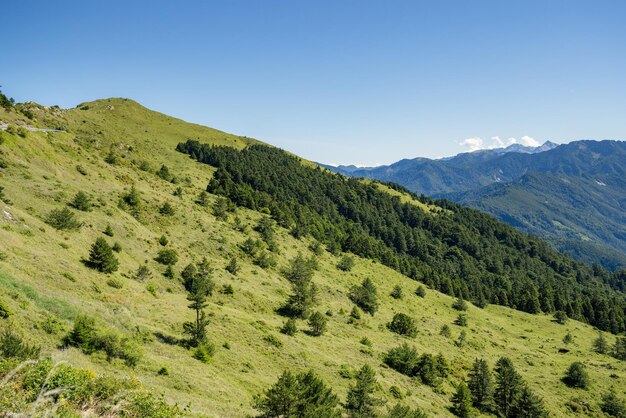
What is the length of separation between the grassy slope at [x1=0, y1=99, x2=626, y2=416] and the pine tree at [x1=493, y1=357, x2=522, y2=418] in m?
6.57

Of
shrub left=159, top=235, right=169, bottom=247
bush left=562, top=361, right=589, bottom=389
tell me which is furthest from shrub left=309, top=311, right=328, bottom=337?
bush left=562, top=361, right=589, bottom=389

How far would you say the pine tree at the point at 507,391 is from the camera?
5006 cm

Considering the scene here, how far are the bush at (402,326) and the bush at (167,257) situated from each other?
45356 mm

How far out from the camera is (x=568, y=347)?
304ft

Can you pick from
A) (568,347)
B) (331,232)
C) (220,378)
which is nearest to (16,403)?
(220,378)

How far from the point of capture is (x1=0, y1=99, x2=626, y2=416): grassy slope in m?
27.7

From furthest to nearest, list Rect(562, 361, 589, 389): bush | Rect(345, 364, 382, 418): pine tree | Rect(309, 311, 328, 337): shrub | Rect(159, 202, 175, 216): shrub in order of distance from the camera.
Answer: Rect(159, 202, 175, 216): shrub → Rect(562, 361, 589, 389): bush → Rect(309, 311, 328, 337): shrub → Rect(345, 364, 382, 418): pine tree

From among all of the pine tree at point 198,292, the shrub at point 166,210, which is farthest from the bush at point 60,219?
the shrub at point 166,210

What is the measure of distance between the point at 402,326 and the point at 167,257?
158 feet

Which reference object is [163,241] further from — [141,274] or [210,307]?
[210,307]

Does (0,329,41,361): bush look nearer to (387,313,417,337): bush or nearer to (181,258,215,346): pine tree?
(181,258,215,346): pine tree

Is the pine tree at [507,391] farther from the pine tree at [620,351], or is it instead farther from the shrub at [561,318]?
the shrub at [561,318]

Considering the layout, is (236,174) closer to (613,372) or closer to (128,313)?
(128,313)

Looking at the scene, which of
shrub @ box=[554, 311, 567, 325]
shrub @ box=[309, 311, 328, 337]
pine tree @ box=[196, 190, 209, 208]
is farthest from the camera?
shrub @ box=[554, 311, 567, 325]
